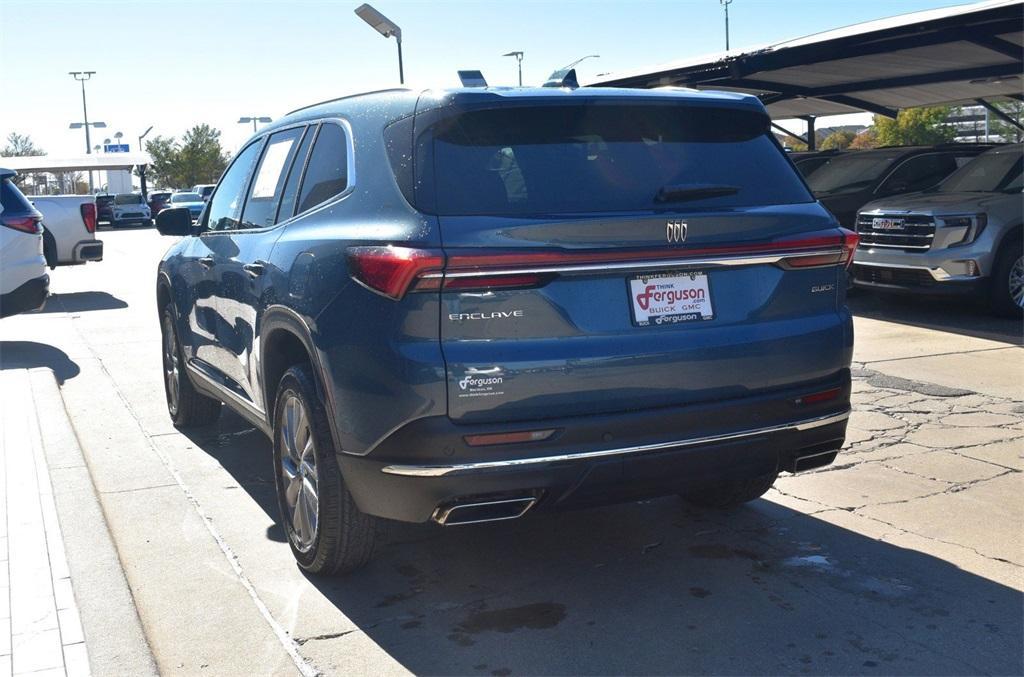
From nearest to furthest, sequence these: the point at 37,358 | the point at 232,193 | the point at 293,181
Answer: the point at 293,181
the point at 232,193
the point at 37,358

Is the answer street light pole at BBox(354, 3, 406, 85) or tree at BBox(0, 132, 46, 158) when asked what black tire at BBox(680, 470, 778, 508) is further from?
tree at BBox(0, 132, 46, 158)

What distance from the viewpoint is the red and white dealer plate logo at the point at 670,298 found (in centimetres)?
390

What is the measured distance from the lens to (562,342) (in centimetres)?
377

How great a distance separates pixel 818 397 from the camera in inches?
167

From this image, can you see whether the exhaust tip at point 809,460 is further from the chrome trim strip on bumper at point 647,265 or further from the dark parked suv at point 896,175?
the dark parked suv at point 896,175

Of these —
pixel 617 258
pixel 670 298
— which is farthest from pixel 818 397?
pixel 617 258

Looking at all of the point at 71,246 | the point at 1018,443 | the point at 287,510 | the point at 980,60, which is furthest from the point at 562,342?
the point at 71,246

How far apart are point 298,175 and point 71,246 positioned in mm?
14422

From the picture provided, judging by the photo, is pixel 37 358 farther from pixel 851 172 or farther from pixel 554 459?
pixel 851 172

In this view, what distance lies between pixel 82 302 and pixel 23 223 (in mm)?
4502

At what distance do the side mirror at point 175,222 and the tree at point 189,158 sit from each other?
85972 mm

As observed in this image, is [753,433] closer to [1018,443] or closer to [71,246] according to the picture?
[1018,443]

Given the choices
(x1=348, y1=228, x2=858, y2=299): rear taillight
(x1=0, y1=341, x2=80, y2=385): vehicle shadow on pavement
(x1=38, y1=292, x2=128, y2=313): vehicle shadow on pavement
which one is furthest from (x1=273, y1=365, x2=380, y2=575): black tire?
(x1=38, y1=292, x2=128, y2=313): vehicle shadow on pavement

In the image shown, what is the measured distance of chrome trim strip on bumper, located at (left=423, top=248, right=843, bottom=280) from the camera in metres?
3.68
